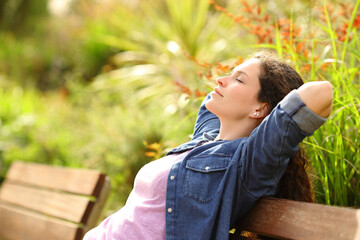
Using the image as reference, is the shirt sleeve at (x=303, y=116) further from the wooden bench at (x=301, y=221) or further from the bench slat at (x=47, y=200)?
the bench slat at (x=47, y=200)

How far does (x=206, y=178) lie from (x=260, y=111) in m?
0.33

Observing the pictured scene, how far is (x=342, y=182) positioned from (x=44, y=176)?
2.07 metres

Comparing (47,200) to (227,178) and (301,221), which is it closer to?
(227,178)

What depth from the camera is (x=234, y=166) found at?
1430 millimetres

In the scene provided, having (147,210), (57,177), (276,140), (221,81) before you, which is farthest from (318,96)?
(57,177)

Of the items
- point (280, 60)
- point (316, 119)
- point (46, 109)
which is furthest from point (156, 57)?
point (316, 119)

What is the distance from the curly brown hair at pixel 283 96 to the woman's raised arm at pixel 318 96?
0.31 metres

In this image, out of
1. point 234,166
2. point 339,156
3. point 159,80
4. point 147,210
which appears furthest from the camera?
point 159,80

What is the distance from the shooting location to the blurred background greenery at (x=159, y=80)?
180 centimetres

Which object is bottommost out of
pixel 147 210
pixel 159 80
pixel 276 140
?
pixel 147 210

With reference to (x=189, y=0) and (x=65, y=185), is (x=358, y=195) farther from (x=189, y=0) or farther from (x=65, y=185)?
(x=189, y=0)

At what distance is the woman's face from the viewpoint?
1.59 m

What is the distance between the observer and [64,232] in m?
2.50

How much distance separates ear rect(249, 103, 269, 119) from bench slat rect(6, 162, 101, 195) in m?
1.12
